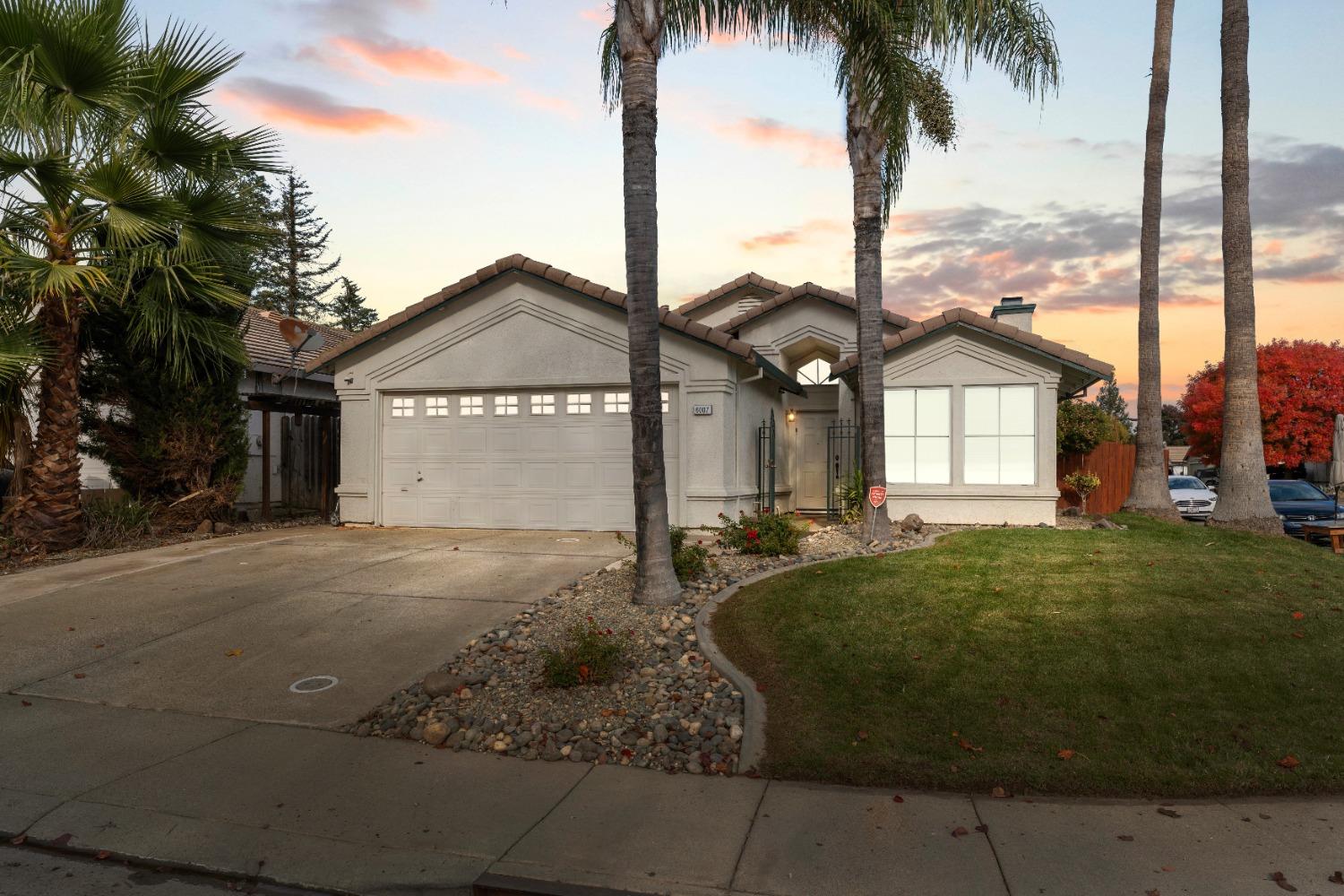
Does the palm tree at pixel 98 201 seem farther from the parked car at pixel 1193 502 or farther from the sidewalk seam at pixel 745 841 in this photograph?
the parked car at pixel 1193 502

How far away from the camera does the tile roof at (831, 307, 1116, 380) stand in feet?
42.7

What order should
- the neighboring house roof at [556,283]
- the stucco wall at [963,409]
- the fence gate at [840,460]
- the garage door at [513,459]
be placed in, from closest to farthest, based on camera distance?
1. the neighboring house roof at [556,283]
2. the garage door at [513,459]
3. the stucco wall at [963,409]
4. the fence gate at [840,460]

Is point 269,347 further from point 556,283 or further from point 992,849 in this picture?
point 992,849

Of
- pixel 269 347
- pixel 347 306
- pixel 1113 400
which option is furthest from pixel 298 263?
pixel 1113 400

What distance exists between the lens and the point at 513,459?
1361cm

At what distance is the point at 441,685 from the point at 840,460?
1212cm

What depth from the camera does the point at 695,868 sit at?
3.82 metres

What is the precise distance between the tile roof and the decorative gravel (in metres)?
7.20

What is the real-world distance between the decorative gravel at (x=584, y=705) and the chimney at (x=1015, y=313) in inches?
443

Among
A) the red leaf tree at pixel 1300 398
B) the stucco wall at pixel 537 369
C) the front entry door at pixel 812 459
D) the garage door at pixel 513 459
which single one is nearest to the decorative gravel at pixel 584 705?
the stucco wall at pixel 537 369

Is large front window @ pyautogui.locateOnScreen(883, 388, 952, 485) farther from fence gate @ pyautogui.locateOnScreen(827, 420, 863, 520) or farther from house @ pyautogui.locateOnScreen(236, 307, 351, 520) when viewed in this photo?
house @ pyautogui.locateOnScreen(236, 307, 351, 520)

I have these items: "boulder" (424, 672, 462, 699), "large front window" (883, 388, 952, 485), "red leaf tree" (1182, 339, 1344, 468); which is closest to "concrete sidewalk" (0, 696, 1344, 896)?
"boulder" (424, 672, 462, 699)

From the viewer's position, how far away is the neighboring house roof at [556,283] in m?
12.7

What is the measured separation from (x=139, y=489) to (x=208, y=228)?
13.8ft
